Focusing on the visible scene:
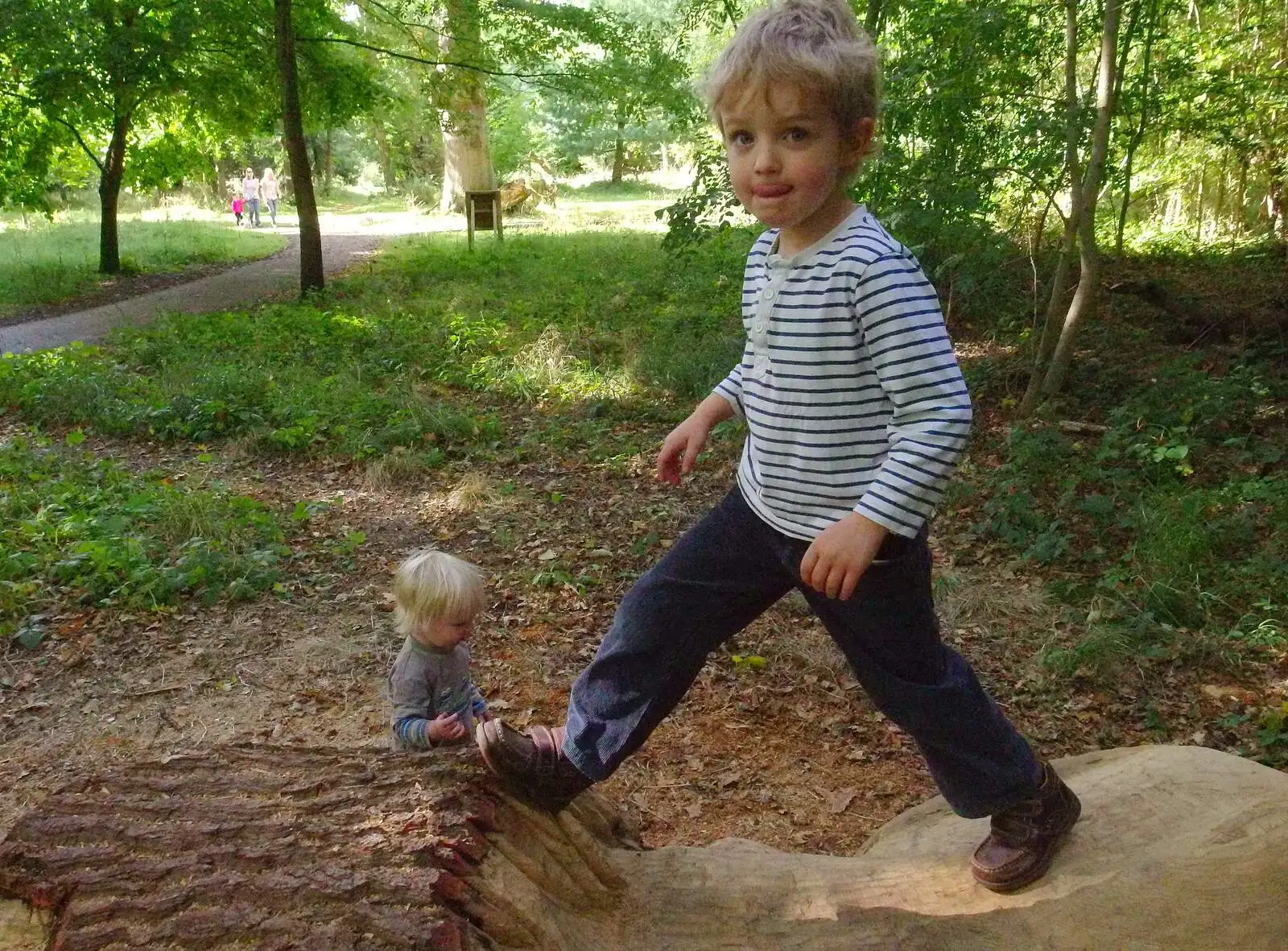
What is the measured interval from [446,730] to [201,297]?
1231 centimetres

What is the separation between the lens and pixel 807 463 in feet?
6.29

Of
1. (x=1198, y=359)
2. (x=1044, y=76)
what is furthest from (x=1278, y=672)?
(x=1044, y=76)

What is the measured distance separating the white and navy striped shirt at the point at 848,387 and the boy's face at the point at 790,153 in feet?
0.25

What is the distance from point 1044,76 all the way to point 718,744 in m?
5.49

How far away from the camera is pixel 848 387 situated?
6.03 ft

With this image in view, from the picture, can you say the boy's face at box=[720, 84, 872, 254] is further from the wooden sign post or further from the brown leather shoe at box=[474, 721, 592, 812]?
the wooden sign post

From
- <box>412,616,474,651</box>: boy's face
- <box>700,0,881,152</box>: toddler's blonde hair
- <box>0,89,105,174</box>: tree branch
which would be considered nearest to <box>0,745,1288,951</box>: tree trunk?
<box>412,616,474,651</box>: boy's face

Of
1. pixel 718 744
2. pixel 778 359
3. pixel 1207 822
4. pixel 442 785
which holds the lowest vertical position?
pixel 718 744

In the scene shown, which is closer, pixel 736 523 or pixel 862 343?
pixel 862 343

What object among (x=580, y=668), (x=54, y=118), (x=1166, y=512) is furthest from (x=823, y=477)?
(x=54, y=118)

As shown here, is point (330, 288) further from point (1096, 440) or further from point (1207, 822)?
point (1207, 822)

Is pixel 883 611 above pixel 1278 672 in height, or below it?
above

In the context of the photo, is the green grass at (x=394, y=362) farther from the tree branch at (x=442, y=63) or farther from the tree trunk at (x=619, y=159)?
the tree trunk at (x=619, y=159)

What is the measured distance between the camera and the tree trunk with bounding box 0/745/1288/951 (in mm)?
1763
